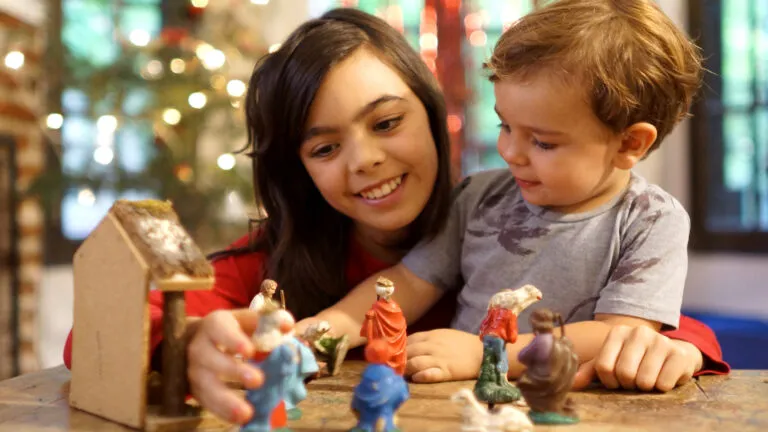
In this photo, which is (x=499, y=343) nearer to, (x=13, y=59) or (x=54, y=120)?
(x=13, y=59)

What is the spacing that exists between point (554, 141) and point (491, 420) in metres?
0.53

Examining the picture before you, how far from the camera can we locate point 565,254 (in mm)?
1349

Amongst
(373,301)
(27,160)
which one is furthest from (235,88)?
(373,301)

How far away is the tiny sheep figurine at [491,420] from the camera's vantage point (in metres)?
0.87

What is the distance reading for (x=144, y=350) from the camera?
93cm

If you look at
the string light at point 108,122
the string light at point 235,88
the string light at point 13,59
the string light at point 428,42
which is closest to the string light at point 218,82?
the string light at point 235,88

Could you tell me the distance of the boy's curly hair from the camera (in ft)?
4.07

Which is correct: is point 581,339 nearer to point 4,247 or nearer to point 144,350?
point 144,350

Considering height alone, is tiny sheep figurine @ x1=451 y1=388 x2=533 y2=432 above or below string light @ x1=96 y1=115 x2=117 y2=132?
below

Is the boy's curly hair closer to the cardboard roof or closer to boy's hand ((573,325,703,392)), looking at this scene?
boy's hand ((573,325,703,392))

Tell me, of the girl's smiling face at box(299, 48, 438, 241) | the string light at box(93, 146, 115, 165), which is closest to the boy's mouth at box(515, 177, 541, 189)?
the girl's smiling face at box(299, 48, 438, 241)

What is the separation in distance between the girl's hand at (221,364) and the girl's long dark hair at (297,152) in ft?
2.06

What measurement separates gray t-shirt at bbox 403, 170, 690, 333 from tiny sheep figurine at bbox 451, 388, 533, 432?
41 centimetres

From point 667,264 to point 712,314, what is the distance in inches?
130
